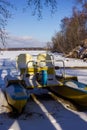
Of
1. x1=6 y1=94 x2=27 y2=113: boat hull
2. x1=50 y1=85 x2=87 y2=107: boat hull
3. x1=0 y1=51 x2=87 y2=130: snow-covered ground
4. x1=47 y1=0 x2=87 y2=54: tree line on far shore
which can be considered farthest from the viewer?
x1=47 y1=0 x2=87 y2=54: tree line on far shore

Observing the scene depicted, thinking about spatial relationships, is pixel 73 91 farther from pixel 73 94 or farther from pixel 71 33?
pixel 71 33

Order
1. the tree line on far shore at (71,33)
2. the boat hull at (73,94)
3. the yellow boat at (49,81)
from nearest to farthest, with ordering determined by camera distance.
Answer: the boat hull at (73,94) → the yellow boat at (49,81) → the tree line on far shore at (71,33)

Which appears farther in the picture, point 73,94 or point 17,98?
point 73,94

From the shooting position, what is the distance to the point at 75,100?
863cm

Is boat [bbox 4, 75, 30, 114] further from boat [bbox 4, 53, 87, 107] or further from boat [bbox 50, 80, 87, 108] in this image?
boat [bbox 50, 80, 87, 108]

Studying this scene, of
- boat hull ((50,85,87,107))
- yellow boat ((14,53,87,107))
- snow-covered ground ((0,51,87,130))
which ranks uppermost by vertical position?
yellow boat ((14,53,87,107))

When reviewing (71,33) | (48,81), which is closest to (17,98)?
(48,81)

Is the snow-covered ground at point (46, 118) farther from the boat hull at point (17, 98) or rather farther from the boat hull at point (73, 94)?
the boat hull at point (73, 94)

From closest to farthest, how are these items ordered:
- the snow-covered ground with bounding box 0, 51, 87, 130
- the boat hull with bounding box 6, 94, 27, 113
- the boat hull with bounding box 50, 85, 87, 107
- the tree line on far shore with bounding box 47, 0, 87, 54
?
the snow-covered ground with bounding box 0, 51, 87, 130 → the boat hull with bounding box 6, 94, 27, 113 → the boat hull with bounding box 50, 85, 87, 107 → the tree line on far shore with bounding box 47, 0, 87, 54

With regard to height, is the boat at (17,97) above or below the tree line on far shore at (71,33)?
below

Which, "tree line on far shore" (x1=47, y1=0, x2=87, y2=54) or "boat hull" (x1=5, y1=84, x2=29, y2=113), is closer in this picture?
"boat hull" (x1=5, y1=84, x2=29, y2=113)

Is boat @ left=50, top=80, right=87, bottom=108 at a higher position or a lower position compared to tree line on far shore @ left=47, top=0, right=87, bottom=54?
lower

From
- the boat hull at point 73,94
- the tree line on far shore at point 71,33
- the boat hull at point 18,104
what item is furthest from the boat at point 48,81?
the tree line on far shore at point 71,33

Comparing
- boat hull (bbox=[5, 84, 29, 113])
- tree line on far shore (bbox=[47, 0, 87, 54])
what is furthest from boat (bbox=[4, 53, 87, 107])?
tree line on far shore (bbox=[47, 0, 87, 54])
